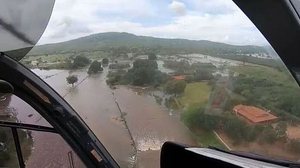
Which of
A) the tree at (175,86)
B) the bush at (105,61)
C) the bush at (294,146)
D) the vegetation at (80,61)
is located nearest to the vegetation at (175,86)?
the tree at (175,86)

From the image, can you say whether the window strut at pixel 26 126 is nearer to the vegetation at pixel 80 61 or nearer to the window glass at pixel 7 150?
the window glass at pixel 7 150

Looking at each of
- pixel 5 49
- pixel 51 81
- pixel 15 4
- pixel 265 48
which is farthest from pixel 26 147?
pixel 265 48

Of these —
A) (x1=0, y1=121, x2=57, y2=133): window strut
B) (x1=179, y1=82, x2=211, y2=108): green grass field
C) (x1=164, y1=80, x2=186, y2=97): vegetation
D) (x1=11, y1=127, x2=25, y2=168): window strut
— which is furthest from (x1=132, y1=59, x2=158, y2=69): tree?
(x1=11, y1=127, x2=25, y2=168): window strut

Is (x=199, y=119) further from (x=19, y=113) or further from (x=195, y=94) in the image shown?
(x=19, y=113)

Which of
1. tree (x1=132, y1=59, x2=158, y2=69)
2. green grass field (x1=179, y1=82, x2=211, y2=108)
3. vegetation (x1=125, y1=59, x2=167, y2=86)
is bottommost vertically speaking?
green grass field (x1=179, y1=82, x2=211, y2=108)

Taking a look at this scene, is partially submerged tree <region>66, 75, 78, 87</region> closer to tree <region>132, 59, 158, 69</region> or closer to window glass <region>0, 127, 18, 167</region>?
tree <region>132, 59, 158, 69</region>

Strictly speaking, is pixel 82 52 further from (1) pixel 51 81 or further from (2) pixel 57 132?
(2) pixel 57 132

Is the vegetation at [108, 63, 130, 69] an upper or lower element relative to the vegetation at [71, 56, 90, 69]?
lower

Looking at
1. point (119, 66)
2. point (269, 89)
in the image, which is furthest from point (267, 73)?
point (119, 66)

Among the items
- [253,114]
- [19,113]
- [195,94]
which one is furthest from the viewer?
[19,113]
